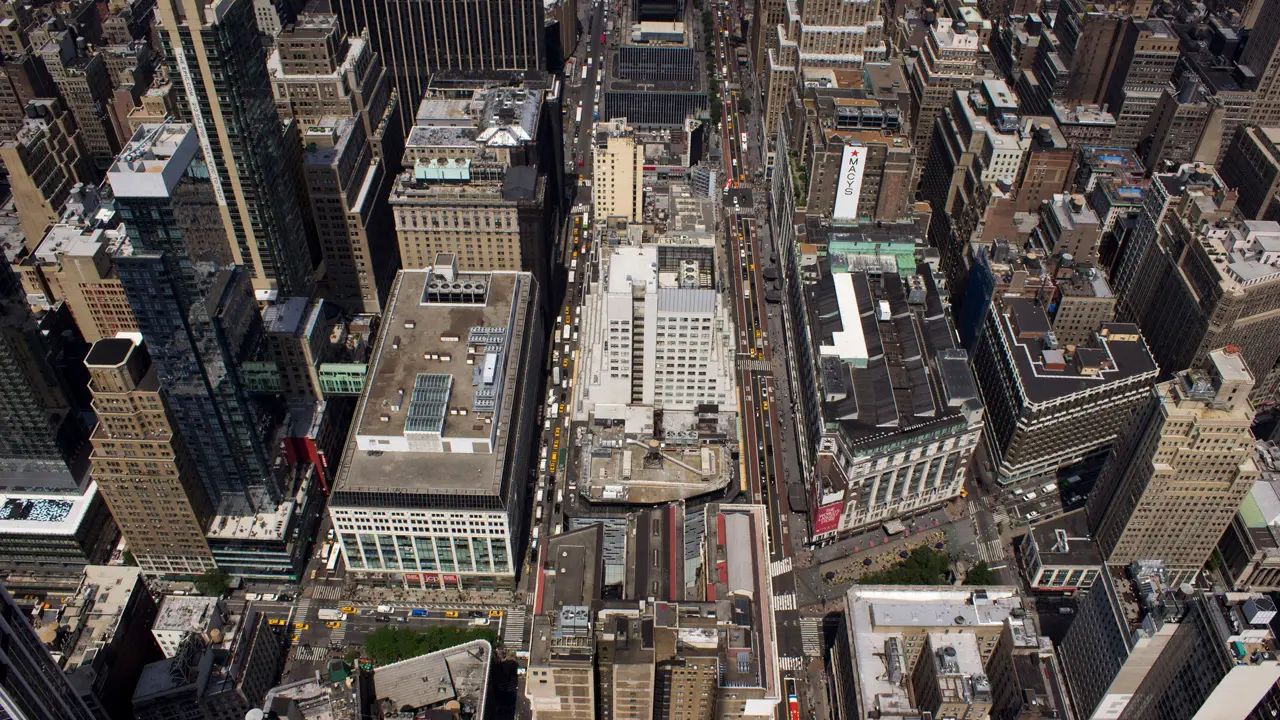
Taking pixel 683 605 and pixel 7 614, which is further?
pixel 683 605

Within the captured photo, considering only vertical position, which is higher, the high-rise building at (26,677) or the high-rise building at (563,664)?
the high-rise building at (26,677)

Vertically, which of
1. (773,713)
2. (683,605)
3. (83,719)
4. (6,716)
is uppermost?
(6,716)

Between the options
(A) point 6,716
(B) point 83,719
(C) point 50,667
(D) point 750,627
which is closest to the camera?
(A) point 6,716

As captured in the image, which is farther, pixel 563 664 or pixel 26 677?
pixel 563 664

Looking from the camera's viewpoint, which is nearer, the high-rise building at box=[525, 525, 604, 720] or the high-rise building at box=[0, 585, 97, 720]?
the high-rise building at box=[0, 585, 97, 720]

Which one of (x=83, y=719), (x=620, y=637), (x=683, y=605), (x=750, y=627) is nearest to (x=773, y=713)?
(x=750, y=627)

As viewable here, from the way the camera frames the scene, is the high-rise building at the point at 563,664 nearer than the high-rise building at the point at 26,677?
No

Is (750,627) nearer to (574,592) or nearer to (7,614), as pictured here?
(574,592)

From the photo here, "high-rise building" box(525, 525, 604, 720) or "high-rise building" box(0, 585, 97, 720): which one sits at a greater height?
"high-rise building" box(0, 585, 97, 720)
